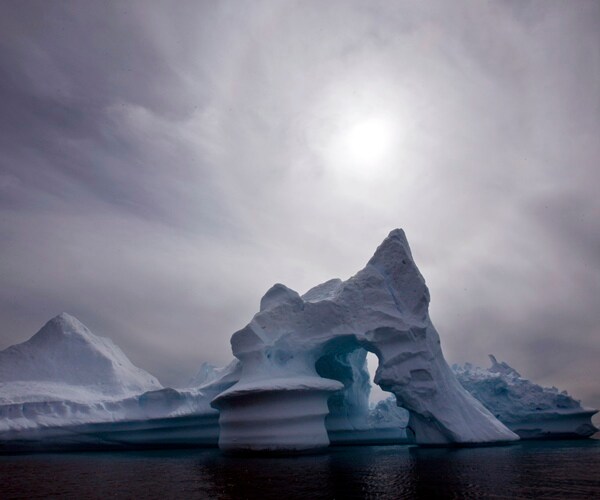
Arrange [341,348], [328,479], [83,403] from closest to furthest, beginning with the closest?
[328,479] → [341,348] → [83,403]

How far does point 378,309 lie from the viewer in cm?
1484

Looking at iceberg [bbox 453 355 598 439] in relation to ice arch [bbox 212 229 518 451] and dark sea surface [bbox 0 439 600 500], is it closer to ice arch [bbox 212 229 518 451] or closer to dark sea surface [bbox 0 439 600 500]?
ice arch [bbox 212 229 518 451]

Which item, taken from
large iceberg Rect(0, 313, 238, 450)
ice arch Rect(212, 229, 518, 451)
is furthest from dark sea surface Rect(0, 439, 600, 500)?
large iceberg Rect(0, 313, 238, 450)

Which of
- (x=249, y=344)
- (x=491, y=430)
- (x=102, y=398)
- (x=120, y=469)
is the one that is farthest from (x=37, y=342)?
(x=491, y=430)

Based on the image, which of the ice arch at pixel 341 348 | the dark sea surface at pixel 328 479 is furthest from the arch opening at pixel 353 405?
the dark sea surface at pixel 328 479

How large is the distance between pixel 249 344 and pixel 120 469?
5.89 m

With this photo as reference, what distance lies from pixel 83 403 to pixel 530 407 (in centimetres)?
1979

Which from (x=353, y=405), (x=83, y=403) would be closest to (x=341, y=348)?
(x=353, y=405)

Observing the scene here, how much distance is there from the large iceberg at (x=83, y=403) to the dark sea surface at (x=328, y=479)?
6.89 meters

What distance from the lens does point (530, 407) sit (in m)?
20.6

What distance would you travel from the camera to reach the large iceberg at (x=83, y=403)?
17.3m

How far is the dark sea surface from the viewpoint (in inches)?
247

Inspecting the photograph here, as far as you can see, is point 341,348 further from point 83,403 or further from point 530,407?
point 83,403

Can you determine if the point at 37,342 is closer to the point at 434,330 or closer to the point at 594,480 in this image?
the point at 434,330
